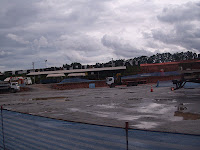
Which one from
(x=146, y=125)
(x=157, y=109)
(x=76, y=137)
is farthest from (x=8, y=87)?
(x=76, y=137)

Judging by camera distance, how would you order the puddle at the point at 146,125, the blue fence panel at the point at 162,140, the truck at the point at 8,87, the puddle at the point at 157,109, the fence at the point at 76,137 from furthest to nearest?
the truck at the point at 8,87 < the puddle at the point at 157,109 < the puddle at the point at 146,125 < the fence at the point at 76,137 < the blue fence panel at the point at 162,140

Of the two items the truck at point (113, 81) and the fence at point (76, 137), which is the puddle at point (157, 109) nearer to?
the fence at point (76, 137)

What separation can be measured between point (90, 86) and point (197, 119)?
1595 inches

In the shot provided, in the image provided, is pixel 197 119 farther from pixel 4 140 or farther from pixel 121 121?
pixel 4 140

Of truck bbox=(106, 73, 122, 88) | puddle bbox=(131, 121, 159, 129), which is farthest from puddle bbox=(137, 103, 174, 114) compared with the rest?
truck bbox=(106, 73, 122, 88)

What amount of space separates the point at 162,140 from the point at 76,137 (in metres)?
1.80

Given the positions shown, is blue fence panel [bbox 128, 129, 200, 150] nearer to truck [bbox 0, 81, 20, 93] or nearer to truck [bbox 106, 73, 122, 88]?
truck [bbox 106, 73, 122, 88]

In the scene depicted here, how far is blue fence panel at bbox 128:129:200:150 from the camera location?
11.5 feet

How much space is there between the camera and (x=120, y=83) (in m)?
49.1

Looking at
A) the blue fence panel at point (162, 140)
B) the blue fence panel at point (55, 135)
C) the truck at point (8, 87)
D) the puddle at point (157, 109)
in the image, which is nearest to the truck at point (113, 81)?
the truck at point (8, 87)

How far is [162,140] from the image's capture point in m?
3.79

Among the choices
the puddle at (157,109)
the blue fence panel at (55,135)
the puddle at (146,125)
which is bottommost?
the puddle at (146,125)

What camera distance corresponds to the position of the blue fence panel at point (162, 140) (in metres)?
3.49

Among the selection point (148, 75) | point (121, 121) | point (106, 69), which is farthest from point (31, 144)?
point (106, 69)
